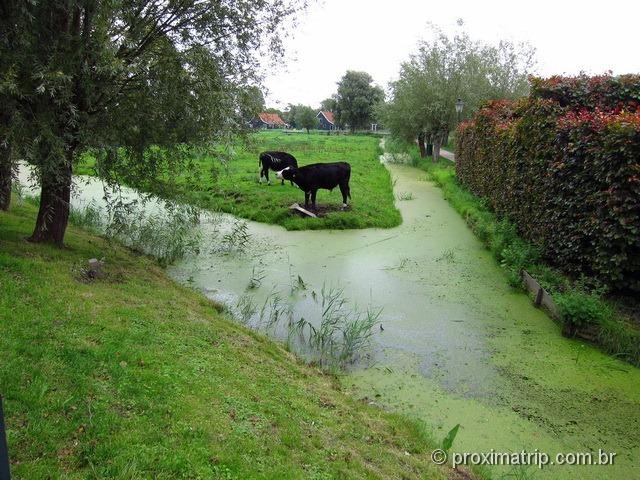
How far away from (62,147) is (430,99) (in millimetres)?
21301

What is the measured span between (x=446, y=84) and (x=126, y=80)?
2088 centimetres

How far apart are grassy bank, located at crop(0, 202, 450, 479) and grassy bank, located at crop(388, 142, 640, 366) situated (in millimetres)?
2865

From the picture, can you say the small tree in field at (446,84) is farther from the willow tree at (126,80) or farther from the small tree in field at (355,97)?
the small tree in field at (355,97)

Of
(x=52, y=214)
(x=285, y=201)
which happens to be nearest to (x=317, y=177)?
(x=285, y=201)

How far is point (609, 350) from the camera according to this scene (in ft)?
17.5

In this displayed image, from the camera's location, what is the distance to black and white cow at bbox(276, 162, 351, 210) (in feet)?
39.2

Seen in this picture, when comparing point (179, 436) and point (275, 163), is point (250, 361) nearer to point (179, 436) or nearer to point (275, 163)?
point (179, 436)

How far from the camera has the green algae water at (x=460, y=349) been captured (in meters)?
4.00

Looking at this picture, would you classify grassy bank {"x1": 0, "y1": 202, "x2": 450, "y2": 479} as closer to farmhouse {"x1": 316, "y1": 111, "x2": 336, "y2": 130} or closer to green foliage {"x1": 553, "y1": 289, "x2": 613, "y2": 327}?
green foliage {"x1": 553, "y1": 289, "x2": 613, "y2": 327}

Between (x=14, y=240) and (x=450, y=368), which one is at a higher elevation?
(x=14, y=240)

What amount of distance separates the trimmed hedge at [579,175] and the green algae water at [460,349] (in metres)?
0.98

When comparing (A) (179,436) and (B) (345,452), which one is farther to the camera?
(B) (345,452)

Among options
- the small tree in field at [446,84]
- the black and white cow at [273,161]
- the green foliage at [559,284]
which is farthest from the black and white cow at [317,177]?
the small tree in field at [446,84]

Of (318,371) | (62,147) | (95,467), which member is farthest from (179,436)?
(62,147)
